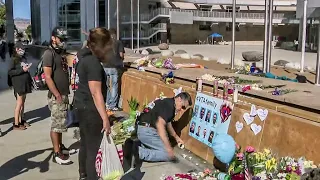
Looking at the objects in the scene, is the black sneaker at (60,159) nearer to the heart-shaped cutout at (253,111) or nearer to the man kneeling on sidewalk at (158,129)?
the man kneeling on sidewalk at (158,129)

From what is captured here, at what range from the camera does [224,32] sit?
85312 millimetres

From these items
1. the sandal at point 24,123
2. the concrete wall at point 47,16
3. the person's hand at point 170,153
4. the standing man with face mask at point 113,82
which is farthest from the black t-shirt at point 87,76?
the concrete wall at point 47,16

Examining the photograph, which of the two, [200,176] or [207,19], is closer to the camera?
[200,176]

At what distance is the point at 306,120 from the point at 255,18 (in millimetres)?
82359

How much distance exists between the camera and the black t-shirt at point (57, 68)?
602cm

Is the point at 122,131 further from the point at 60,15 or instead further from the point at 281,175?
the point at 60,15

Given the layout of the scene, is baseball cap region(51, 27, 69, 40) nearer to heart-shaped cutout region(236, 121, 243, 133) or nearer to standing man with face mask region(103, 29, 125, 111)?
heart-shaped cutout region(236, 121, 243, 133)

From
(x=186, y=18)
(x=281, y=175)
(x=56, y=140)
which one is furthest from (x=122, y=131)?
(x=186, y=18)

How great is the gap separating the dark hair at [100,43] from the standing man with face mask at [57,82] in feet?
4.77

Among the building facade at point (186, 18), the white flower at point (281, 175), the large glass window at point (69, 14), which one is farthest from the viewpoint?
the building facade at point (186, 18)

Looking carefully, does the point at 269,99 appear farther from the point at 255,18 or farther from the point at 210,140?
the point at 255,18

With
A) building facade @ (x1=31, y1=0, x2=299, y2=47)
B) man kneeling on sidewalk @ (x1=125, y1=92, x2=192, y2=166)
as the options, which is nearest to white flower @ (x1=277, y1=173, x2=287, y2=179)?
man kneeling on sidewalk @ (x1=125, y1=92, x2=192, y2=166)

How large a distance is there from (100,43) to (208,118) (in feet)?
7.85

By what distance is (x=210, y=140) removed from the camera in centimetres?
637
